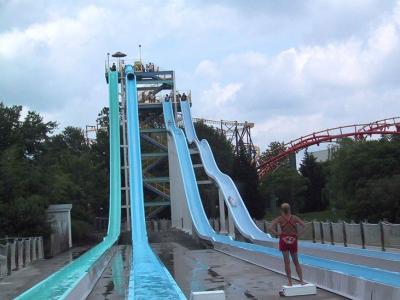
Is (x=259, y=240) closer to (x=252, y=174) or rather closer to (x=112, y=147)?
(x=112, y=147)

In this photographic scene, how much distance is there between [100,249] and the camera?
82.6ft

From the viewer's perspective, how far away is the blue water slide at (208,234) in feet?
37.0

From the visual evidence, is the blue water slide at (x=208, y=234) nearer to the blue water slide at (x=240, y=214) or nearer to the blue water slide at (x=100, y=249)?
the blue water slide at (x=240, y=214)

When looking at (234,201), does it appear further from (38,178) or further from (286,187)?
(286,187)

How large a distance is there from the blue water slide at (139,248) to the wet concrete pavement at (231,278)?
1.89 ft

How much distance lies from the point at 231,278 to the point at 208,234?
17.3 m

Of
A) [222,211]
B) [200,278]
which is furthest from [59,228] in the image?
[200,278]

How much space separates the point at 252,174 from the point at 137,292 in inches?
1902

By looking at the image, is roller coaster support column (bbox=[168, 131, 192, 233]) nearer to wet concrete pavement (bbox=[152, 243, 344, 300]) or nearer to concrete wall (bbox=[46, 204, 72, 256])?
concrete wall (bbox=[46, 204, 72, 256])

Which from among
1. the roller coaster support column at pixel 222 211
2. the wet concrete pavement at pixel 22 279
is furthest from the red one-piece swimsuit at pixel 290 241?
the roller coaster support column at pixel 222 211

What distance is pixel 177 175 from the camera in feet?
163

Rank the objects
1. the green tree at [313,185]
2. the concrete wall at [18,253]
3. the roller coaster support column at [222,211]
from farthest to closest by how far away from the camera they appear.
Result: the green tree at [313,185]
the roller coaster support column at [222,211]
the concrete wall at [18,253]

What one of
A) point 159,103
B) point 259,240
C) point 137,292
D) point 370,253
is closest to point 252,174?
point 159,103

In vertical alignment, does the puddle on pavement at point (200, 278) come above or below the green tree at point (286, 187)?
below
